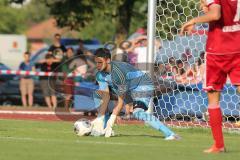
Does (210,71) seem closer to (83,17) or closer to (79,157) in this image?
(79,157)

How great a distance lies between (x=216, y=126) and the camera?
10492 millimetres

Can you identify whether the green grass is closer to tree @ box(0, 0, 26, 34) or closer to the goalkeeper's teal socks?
the goalkeeper's teal socks

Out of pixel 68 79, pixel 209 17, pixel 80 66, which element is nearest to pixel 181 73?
pixel 68 79

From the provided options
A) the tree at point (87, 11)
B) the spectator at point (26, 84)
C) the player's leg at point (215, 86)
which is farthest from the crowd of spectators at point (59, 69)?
the player's leg at point (215, 86)

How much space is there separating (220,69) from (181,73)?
7.44m

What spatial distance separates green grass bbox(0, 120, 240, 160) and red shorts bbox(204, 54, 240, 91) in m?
0.86

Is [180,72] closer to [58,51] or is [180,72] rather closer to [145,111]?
[145,111]

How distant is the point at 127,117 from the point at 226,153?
245 inches

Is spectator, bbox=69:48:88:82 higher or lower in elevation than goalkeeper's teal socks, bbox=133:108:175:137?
higher

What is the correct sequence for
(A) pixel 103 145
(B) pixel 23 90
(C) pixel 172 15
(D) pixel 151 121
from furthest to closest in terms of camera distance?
(B) pixel 23 90, (C) pixel 172 15, (D) pixel 151 121, (A) pixel 103 145

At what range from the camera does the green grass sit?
948cm

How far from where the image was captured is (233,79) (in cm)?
1055

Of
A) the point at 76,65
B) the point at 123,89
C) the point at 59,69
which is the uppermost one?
the point at 76,65

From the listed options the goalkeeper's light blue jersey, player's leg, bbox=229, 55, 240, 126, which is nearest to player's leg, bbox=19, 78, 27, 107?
the goalkeeper's light blue jersey
